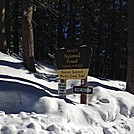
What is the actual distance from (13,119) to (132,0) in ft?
21.2

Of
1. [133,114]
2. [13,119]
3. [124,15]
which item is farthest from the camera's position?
[124,15]

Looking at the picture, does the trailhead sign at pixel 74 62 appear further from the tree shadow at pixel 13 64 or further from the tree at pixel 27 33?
the tree at pixel 27 33

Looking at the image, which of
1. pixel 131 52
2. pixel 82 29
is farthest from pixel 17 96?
pixel 82 29

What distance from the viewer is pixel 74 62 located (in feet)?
25.6

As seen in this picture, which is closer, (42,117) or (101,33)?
(42,117)

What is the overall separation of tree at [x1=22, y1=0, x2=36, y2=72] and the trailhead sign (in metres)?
4.18

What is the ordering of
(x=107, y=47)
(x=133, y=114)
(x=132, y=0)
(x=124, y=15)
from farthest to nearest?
1. (x=107, y=47)
2. (x=124, y=15)
3. (x=132, y=0)
4. (x=133, y=114)

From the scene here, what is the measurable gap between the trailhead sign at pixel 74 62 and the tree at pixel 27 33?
4179 millimetres

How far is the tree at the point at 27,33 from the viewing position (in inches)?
462

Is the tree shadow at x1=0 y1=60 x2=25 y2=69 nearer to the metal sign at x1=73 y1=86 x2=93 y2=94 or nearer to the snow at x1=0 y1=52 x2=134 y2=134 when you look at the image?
the snow at x1=0 y1=52 x2=134 y2=134

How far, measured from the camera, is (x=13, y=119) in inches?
220

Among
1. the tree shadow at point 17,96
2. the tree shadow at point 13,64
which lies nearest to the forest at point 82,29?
the tree shadow at point 13,64

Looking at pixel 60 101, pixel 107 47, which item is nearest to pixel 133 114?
pixel 60 101

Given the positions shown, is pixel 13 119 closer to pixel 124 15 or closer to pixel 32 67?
pixel 32 67
